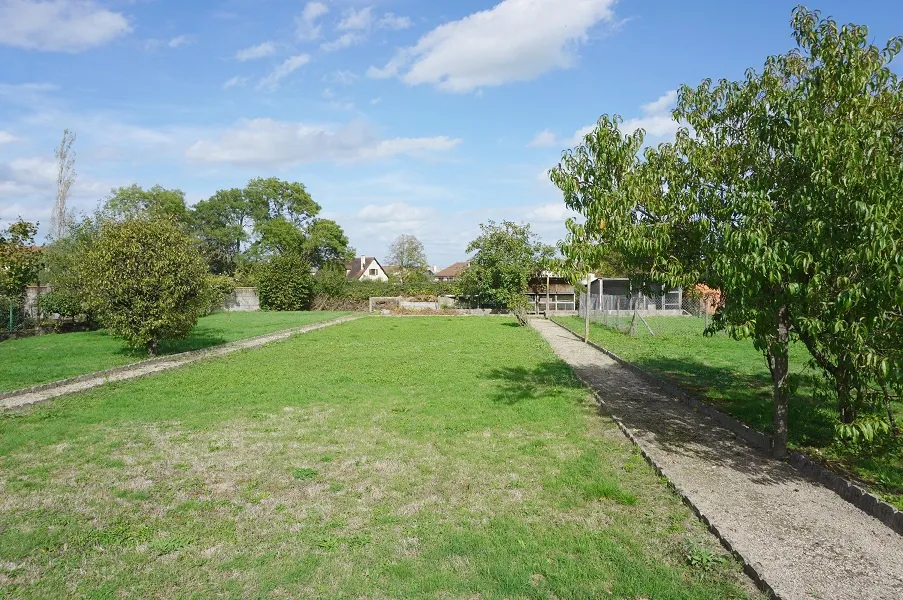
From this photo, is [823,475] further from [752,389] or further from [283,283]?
[283,283]

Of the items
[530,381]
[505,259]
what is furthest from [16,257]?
[505,259]

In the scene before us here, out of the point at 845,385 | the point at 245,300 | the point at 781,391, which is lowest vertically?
the point at 781,391

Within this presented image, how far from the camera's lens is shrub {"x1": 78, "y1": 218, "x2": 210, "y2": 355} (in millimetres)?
13867

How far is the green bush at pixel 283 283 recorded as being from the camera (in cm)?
4216

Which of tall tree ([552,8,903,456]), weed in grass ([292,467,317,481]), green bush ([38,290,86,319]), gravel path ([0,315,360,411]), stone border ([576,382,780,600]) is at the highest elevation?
tall tree ([552,8,903,456])

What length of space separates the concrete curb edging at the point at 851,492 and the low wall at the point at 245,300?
136 feet

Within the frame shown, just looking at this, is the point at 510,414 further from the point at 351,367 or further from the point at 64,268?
the point at 64,268

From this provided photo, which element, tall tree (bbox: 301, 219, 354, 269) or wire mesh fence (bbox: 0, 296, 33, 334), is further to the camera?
tall tree (bbox: 301, 219, 354, 269)

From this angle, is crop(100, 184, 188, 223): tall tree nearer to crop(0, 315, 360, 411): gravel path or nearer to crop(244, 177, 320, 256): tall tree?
crop(244, 177, 320, 256): tall tree

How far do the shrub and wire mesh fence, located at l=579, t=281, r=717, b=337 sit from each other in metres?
11.1

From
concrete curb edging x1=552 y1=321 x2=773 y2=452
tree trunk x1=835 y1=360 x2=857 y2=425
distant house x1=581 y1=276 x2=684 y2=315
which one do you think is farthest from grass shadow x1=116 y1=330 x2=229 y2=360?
distant house x1=581 y1=276 x2=684 y2=315

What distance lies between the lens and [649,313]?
3494 cm

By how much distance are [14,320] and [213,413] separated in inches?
664

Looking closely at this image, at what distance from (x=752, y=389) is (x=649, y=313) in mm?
25707
